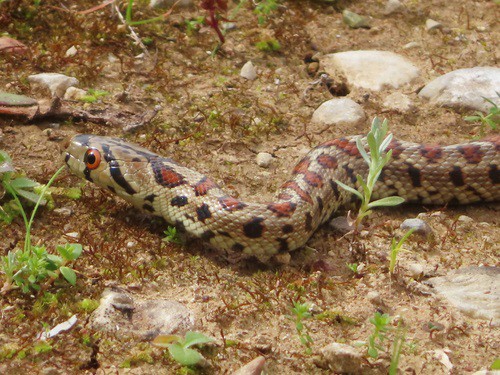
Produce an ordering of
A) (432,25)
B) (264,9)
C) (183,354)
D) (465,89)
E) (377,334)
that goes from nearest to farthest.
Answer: (183,354) < (377,334) < (465,89) < (264,9) < (432,25)

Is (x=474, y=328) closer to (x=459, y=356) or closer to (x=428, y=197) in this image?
(x=459, y=356)

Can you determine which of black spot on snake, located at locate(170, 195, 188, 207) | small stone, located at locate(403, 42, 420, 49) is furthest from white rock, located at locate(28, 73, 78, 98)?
small stone, located at locate(403, 42, 420, 49)

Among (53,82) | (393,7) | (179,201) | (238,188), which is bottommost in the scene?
(238,188)

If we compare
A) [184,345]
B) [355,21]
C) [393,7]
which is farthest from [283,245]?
[393,7]

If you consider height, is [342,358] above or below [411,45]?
below

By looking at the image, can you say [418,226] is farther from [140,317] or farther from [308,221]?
[140,317]

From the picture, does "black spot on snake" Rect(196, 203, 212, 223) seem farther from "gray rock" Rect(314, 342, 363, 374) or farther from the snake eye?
"gray rock" Rect(314, 342, 363, 374)
